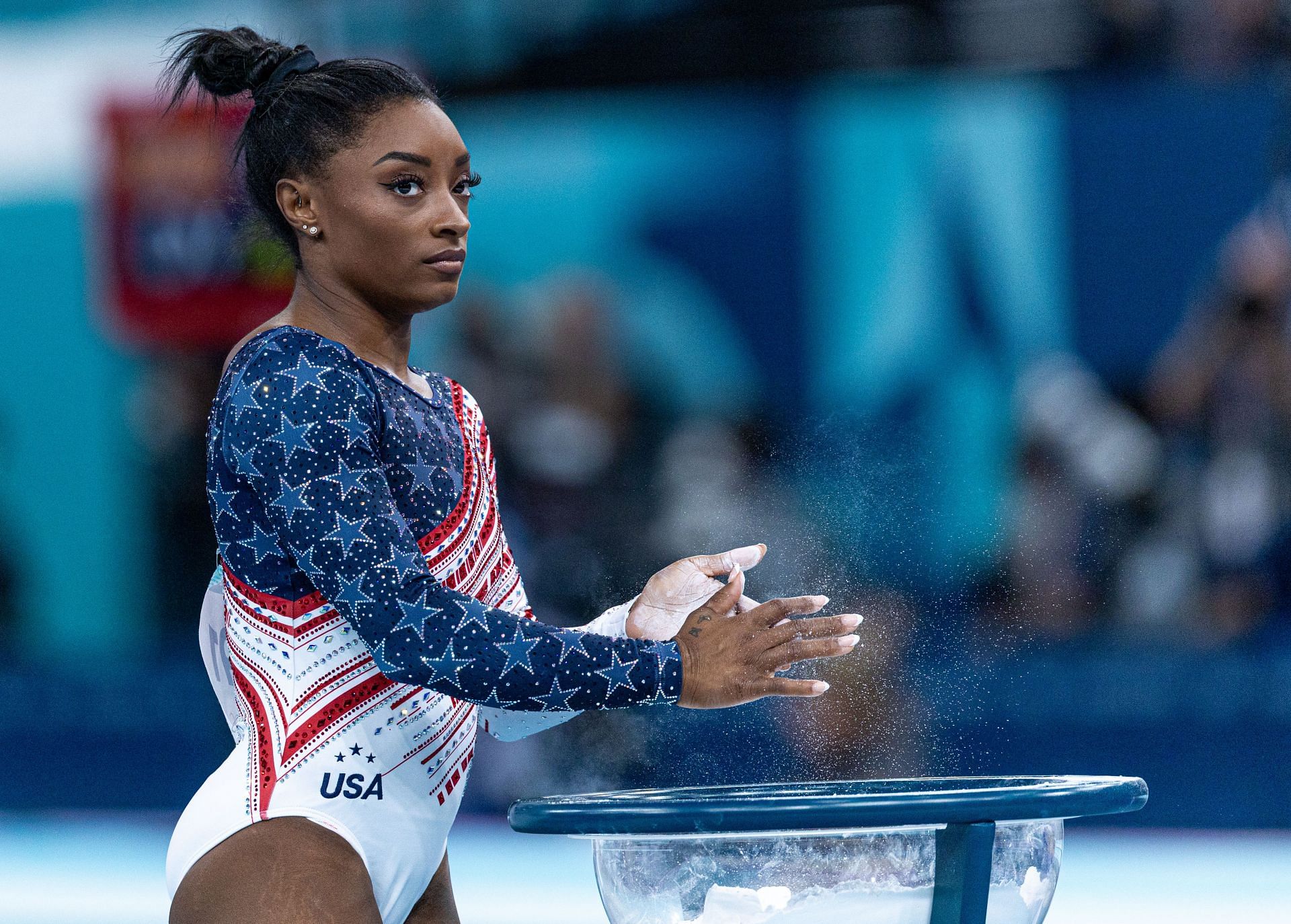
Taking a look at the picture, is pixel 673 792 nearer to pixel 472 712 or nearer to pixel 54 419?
pixel 472 712

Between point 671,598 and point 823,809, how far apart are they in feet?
1.44

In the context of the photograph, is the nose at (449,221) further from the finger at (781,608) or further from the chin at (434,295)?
the finger at (781,608)

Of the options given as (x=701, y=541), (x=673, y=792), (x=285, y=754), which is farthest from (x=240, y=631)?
(x=701, y=541)

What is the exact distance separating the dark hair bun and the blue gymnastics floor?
262 centimetres

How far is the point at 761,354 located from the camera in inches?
230

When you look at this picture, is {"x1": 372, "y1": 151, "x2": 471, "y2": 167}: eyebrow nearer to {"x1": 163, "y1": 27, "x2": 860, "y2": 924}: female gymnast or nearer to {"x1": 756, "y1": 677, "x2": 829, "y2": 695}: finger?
{"x1": 163, "y1": 27, "x2": 860, "y2": 924}: female gymnast

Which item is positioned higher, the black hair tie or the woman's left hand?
the black hair tie

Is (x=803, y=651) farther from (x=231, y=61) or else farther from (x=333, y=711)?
(x=231, y=61)

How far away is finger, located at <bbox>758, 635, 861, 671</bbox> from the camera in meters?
1.45

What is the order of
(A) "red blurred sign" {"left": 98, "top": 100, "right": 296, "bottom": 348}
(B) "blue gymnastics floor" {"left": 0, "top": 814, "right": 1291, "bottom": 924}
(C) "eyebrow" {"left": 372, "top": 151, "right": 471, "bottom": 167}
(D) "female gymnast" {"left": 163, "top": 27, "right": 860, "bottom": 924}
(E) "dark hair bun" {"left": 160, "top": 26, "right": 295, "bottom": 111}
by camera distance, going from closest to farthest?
(D) "female gymnast" {"left": 163, "top": 27, "right": 860, "bottom": 924}
(C) "eyebrow" {"left": 372, "top": 151, "right": 471, "bottom": 167}
(E) "dark hair bun" {"left": 160, "top": 26, "right": 295, "bottom": 111}
(B) "blue gymnastics floor" {"left": 0, "top": 814, "right": 1291, "bottom": 924}
(A) "red blurred sign" {"left": 98, "top": 100, "right": 296, "bottom": 348}

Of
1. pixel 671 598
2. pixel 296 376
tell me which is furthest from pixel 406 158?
pixel 671 598

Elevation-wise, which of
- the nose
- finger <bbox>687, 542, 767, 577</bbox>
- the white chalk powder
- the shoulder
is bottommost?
the white chalk powder

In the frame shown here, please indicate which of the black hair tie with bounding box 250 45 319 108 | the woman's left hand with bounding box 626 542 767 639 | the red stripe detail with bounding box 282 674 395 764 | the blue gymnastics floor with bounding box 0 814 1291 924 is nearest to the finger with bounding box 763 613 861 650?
the woman's left hand with bounding box 626 542 767 639

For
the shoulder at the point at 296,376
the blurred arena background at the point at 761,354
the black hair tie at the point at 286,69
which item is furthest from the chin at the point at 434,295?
the blurred arena background at the point at 761,354
